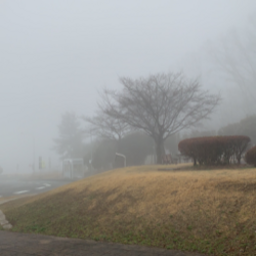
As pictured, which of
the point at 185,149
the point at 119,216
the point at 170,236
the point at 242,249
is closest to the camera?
the point at 242,249

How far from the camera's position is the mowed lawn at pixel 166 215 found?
5586 millimetres

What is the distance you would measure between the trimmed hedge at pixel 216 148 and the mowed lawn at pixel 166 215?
2.89 m

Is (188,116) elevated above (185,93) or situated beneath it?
situated beneath

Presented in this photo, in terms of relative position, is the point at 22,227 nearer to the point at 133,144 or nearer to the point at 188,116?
the point at 188,116

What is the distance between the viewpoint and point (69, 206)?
9.91 meters

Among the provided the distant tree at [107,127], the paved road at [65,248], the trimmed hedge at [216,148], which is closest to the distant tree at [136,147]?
the distant tree at [107,127]

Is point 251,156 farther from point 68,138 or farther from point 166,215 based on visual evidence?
point 68,138

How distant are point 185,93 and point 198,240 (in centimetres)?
1844

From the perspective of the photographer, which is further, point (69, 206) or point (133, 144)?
point (133, 144)

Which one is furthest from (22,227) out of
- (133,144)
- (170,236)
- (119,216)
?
(133,144)

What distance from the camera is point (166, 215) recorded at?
6.91 metres

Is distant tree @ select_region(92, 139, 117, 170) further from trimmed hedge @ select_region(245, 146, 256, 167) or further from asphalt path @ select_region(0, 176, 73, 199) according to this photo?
trimmed hedge @ select_region(245, 146, 256, 167)

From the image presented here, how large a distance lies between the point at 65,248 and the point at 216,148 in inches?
283

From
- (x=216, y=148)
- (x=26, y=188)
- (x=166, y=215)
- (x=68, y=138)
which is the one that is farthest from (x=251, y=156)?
(x=68, y=138)
